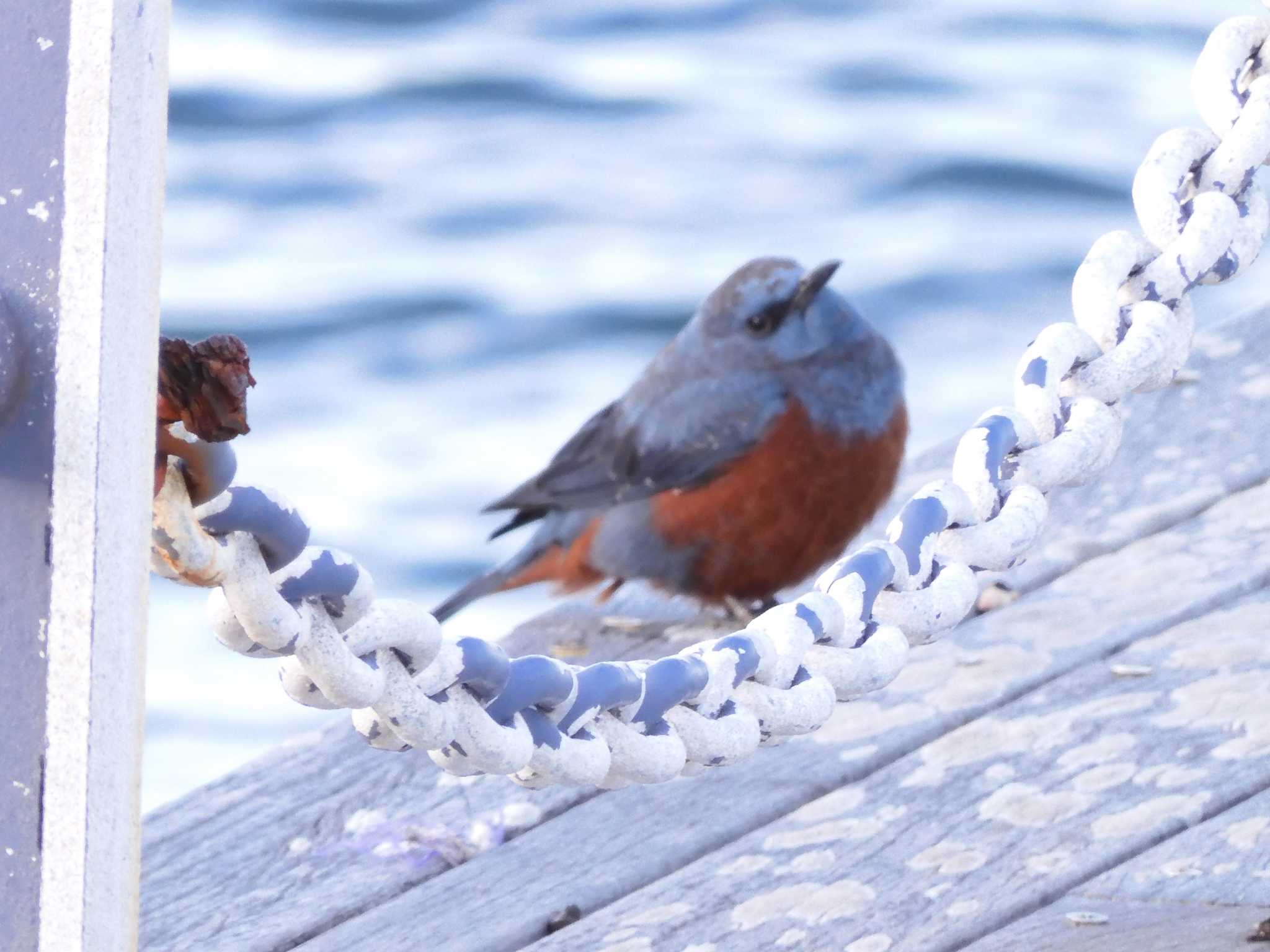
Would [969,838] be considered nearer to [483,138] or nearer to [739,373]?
[739,373]

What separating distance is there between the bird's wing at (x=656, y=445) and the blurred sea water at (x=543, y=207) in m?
1.61

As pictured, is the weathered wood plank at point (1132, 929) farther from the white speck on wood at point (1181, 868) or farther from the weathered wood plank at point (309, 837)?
the weathered wood plank at point (309, 837)

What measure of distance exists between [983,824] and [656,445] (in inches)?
58.2

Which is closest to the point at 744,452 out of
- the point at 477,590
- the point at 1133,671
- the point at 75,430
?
the point at 477,590

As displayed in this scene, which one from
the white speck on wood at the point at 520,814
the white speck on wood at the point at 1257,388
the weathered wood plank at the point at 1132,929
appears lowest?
the weathered wood plank at the point at 1132,929

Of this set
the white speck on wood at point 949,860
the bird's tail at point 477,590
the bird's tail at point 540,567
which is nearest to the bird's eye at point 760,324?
the bird's tail at point 540,567

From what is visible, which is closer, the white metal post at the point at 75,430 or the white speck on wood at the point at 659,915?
the white metal post at the point at 75,430

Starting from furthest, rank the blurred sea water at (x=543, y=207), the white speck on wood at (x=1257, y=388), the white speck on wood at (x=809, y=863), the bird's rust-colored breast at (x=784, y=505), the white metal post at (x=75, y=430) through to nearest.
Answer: the blurred sea water at (x=543, y=207), the bird's rust-colored breast at (x=784, y=505), the white speck on wood at (x=1257, y=388), the white speck on wood at (x=809, y=863), the white metal post at (x=75, y=430)

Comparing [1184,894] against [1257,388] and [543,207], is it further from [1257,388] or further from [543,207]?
[543,207]

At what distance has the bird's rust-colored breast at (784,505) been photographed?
124 inches

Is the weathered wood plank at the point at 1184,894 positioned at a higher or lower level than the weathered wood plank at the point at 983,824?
lower

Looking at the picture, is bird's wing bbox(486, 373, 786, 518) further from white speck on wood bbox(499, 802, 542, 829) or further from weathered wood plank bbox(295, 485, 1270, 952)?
white speck on wood bbox(499, 802, 542, 829)

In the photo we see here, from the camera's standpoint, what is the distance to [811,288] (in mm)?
3285

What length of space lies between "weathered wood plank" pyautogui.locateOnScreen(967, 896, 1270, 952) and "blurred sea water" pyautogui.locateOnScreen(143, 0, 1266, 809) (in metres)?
3.21
